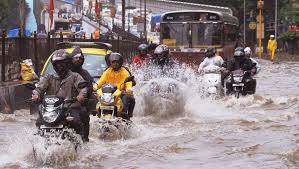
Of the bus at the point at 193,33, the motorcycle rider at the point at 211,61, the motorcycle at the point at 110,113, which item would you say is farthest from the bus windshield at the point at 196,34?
the motorcycle at the point at 110,113

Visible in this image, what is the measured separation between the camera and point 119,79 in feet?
39.5

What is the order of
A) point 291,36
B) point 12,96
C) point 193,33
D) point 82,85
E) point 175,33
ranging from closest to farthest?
point 82,85 → point 12,96 → point 193,33 → point 175,33 → point 291,36

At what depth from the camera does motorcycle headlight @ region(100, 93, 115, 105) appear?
10.9 m

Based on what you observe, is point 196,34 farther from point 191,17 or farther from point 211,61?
point 211,61

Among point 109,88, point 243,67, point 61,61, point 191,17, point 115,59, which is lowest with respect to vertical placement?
point 243,67

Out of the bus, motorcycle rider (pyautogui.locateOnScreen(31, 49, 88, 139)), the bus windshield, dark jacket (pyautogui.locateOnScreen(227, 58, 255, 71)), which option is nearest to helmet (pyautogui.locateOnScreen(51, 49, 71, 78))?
motorcycle rider (pyautogui.locateOnScreen(31, 49, 88, 139))

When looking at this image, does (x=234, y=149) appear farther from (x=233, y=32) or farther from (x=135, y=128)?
(x=233, y=32)

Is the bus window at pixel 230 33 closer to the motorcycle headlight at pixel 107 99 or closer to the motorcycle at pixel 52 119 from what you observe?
the motorcycle headlight at pixel 107 99

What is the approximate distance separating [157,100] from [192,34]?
11.4 metres

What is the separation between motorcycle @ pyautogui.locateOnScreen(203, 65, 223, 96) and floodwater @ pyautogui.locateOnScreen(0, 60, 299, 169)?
0.19m

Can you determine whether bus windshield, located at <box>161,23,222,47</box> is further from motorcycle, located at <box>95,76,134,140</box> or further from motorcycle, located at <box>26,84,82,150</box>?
motorcycle, located at <box>26,84,82,150</box>

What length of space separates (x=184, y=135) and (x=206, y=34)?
45.4 ft

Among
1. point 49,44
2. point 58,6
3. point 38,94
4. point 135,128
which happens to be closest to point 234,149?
point 135,128

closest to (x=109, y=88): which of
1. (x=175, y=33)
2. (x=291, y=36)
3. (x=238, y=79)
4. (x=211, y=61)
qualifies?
(x=238, y=79)
